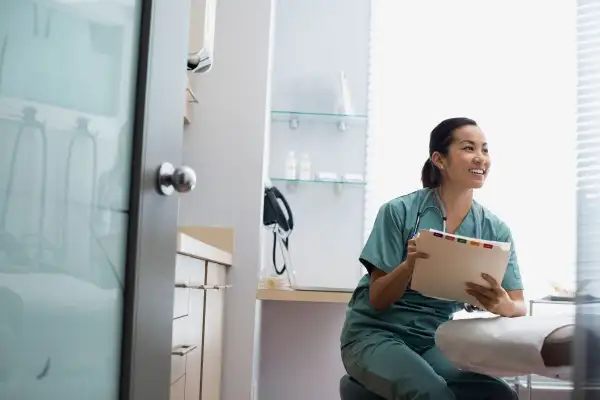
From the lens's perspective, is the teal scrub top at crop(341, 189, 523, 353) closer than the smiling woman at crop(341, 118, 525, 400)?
No

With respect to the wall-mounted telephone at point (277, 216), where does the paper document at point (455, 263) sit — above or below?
below

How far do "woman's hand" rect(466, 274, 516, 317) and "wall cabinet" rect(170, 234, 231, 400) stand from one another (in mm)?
703

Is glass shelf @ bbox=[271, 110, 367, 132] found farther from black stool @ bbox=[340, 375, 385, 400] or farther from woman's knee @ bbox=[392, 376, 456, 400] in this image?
woman's knee @ bbox=[392, 376, 456, 400]

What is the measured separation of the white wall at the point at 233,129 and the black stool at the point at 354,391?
0.96 meters

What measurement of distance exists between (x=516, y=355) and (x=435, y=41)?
2.25 metres

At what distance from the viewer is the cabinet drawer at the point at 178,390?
5.26 ft

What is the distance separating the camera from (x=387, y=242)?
1.91 meters

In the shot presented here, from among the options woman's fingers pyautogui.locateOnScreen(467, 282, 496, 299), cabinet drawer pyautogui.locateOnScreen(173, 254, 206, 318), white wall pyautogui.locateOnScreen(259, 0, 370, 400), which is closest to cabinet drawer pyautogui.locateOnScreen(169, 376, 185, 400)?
cabinet drawer pyautogui.locateOnScreen(173, 254, 206, 318)

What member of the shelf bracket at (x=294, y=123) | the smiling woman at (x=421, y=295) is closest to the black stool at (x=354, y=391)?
the smiling woman at (x=421, y=295)

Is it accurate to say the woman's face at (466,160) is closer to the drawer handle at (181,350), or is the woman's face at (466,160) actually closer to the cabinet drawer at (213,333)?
the cabinet drawer at (213,333)

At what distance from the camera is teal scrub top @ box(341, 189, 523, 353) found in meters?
1.83

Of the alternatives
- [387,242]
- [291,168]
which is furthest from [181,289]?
[291,168]

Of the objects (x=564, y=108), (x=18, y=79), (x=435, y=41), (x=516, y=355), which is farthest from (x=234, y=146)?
(x=18, y=79)

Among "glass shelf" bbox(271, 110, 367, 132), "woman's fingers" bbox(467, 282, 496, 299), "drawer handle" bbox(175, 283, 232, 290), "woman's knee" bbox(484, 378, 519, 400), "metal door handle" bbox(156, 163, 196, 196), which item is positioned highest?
"glass shelf" bbox(271, 110, 367, 132)
